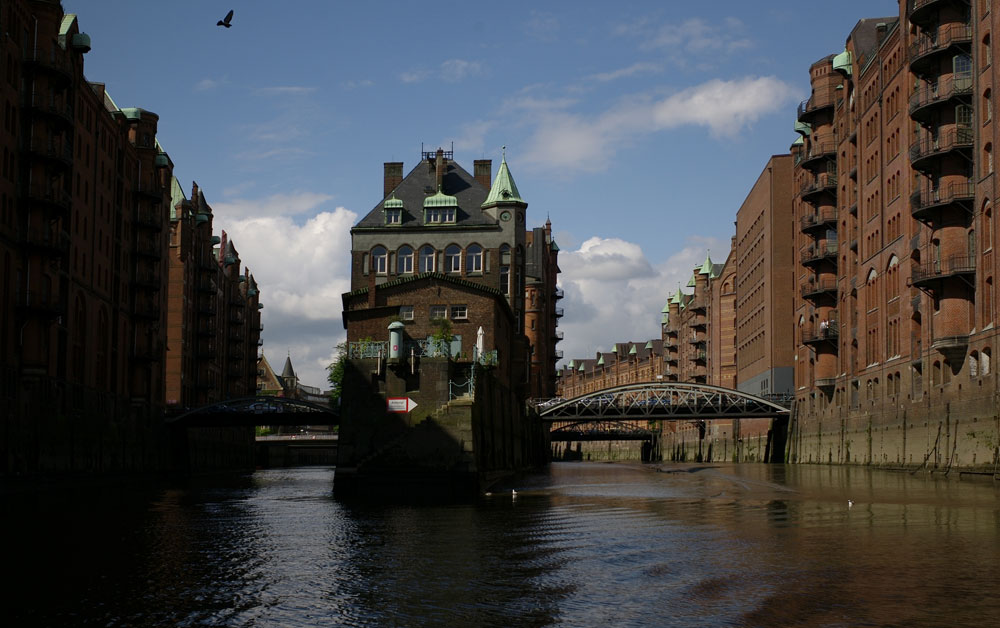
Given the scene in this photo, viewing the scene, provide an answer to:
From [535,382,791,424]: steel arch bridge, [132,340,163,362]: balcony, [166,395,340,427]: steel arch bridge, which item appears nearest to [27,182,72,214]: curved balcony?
[132,340,163,362]: balcony

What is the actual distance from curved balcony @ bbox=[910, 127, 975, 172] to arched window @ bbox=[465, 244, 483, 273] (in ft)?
135

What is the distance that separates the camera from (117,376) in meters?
84.3

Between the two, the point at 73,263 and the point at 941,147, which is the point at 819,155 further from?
the point at 73,263

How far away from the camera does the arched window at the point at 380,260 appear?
9738 cm

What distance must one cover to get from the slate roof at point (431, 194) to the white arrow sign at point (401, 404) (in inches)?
1851

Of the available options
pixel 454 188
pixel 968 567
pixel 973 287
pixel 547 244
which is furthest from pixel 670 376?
pixel 968 567

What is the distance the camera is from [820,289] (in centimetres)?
9388

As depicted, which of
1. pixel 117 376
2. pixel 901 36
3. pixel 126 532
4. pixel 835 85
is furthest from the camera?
pixel 835 85

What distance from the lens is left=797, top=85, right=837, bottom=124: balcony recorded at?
94.2 m

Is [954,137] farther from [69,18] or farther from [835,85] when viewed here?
[69,18]

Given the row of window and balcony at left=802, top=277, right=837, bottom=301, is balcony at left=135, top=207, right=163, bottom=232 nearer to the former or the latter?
the row of window

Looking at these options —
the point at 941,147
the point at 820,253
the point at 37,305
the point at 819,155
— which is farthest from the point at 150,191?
the point at 941,147

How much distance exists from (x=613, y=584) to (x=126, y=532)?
1765cm

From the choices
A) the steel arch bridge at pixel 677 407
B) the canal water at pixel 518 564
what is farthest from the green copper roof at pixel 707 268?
the canal water at pixel 518 564
